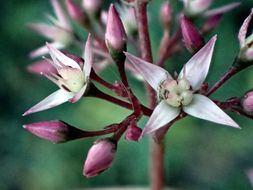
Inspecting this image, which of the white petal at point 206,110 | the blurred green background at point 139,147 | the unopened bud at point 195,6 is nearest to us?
the white petal at point 206,110

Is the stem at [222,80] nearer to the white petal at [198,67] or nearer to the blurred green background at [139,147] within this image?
the white petal at [198,67]

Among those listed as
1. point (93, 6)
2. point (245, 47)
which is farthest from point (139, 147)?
point (245, 47)

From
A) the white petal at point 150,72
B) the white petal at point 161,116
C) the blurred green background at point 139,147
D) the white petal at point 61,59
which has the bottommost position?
the blurred green background at point 139,147

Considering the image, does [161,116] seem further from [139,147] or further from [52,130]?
[139,147]

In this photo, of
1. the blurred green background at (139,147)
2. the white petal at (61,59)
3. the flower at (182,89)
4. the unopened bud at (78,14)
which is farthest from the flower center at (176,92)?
the blurred green background at (139,147)

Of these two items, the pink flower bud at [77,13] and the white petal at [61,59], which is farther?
the pink flower bud at [77,13]

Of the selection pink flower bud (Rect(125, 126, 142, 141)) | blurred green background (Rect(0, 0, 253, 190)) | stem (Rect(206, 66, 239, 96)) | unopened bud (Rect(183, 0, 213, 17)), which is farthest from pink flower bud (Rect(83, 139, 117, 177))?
blurred green background (Rect(0, 0, 253, 190))

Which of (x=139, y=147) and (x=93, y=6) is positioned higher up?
(x=93, y=6)
